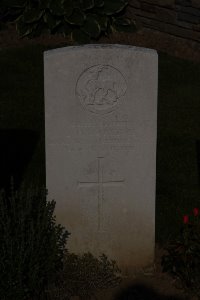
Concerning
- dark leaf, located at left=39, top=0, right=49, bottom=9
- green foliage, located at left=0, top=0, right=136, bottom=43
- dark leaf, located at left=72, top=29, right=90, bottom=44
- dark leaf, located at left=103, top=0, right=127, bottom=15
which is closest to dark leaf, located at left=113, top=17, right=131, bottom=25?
green foliage, located at left=0, top=0, right=136, bottom=43

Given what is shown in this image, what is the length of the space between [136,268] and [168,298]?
1.51ft

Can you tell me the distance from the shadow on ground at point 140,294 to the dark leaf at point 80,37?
23.4 ft

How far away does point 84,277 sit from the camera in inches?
209

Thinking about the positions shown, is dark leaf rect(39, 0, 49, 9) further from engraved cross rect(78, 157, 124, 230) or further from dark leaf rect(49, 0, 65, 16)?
engraved cross rect(78, 157, 124, 230)

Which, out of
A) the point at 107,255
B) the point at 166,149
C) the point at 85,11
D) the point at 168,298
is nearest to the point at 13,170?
the point at 166,149

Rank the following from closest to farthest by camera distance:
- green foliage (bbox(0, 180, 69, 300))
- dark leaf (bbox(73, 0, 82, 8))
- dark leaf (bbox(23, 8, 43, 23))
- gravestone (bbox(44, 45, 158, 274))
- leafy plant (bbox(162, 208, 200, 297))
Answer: green foliage (bbox(0, 180, 69, 300)) < gravestone (bbox(44, 45, 158, 274)) < leafy plant (bbox(162, 208, 200, 297)) < dark leaf (bbox(73, 0, 82, 8)) < dark leaf (bbox(23, 8, 43, 23))

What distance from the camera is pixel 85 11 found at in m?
12.0

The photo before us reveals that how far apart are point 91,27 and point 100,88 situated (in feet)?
23.3

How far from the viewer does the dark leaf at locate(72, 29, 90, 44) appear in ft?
39.1

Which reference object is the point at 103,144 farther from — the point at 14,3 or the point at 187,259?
the point at 14,3

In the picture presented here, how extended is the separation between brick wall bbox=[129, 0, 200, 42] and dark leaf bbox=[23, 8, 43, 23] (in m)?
1.79

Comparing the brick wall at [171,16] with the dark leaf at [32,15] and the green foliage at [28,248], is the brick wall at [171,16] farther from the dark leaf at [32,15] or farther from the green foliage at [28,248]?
the green foliage at [28,248]

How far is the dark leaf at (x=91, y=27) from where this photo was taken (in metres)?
12.0

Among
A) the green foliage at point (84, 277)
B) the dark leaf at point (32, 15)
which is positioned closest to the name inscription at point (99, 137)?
the green foliage at point (84, 277)
